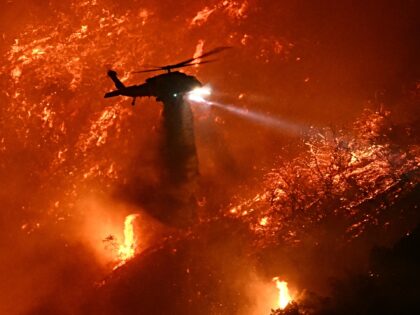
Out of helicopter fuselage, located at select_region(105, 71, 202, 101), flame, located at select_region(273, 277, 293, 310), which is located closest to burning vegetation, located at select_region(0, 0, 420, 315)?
flame, located at select_region(273, 277, 293, 310)

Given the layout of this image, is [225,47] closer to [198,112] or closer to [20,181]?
[198,112]

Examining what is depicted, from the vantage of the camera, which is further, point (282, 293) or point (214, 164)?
point (214, 164)

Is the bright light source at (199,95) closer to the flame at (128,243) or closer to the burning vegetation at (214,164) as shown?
the burning vegetation at (214,164)

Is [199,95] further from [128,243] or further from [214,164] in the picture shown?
[128,243]

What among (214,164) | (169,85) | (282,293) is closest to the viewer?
(282,293)

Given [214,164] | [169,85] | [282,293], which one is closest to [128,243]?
[214,164]

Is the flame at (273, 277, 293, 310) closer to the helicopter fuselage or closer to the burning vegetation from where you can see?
the burning vegetation

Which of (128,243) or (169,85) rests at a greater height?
(169,85)
